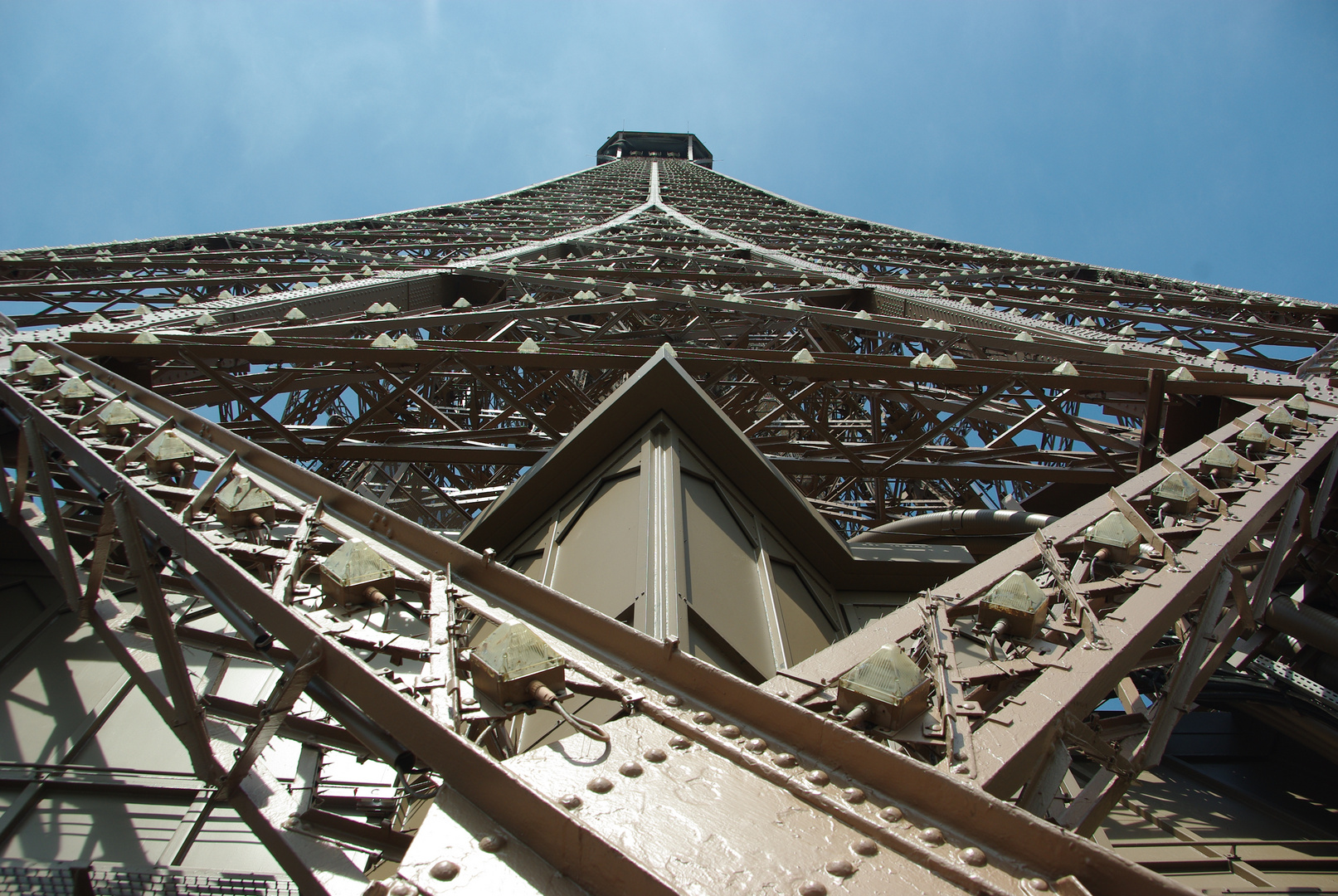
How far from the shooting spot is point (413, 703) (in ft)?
6.20

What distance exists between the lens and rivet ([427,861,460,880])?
5.13 feet

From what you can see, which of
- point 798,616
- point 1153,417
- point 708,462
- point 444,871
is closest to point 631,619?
point 798,616

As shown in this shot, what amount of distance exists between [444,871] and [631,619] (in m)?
2.00

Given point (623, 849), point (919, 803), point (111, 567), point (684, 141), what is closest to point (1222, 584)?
point (919, 803)

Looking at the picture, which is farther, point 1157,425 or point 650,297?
point 650,297

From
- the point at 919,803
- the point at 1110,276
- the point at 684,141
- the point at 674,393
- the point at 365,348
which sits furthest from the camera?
the point at 684,141

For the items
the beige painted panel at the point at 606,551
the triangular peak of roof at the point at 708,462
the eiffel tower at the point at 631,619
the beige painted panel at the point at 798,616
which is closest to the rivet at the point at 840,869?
the eiffel tower at the point at 631,619

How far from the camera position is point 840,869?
5.09ft

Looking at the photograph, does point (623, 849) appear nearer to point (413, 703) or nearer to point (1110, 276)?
point (413, 703)

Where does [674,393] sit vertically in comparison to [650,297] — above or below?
below

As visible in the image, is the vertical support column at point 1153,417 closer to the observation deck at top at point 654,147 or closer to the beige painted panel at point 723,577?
the beige painted panel at point 723,577

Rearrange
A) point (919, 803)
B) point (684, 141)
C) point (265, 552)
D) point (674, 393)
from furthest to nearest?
point (684, 141) → point (674, 393) → point (265, 552) → point (919, 803)

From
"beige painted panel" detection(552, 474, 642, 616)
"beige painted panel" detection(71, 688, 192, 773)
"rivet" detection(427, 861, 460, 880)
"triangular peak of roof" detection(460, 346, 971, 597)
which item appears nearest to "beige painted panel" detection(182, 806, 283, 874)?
"beige painted panel" detection(71, 688, 192, 773)

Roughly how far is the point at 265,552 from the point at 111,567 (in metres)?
1.90
